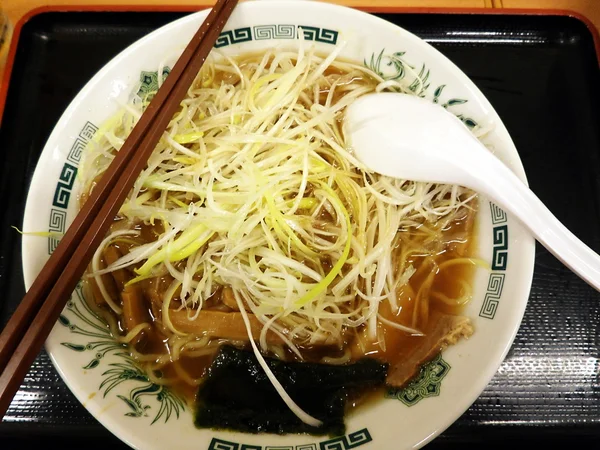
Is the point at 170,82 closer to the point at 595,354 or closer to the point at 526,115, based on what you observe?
the point at 526,115

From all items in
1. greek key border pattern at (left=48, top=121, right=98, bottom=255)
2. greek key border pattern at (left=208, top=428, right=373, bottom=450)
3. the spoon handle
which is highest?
greek key border pattern at (left=48, top=121, right=98, bottom=255)

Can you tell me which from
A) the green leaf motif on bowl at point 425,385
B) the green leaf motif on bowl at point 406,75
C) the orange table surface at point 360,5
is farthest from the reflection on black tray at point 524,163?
the green leaf motif on bowl at point 406,75

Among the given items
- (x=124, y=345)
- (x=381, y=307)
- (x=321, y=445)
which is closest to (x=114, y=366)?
(x=124, y=345)

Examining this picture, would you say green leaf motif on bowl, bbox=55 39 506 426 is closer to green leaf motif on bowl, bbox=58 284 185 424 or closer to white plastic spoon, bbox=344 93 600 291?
green leaf motif on bowl, bbox=58 284 185 424

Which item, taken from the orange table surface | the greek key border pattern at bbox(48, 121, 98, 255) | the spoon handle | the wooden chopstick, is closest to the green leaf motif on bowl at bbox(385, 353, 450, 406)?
the spoon handle

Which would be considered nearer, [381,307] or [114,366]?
[114,366]

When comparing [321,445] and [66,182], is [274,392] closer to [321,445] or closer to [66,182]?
[321,445]
